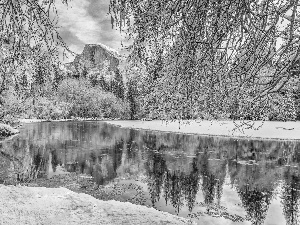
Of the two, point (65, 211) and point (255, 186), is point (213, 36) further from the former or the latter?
point (255, 186)

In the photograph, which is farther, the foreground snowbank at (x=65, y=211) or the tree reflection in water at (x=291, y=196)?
the tree reflection in water at (x=291, y=196)

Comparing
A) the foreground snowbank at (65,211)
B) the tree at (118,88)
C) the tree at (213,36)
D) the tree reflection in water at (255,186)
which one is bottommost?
the tree reflection in water at (255,186)

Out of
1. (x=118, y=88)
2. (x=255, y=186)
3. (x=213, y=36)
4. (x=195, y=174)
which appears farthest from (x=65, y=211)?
(x=118, y=88)

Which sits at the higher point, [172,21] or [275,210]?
[172,21]

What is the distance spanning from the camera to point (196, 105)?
202 inches

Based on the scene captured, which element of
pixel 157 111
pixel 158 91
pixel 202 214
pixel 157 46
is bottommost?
pixel 202 214

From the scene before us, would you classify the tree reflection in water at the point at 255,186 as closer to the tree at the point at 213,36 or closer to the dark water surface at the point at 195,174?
the dark water surface at the point at 195,174

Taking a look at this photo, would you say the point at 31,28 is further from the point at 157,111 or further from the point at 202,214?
the point at 202,214

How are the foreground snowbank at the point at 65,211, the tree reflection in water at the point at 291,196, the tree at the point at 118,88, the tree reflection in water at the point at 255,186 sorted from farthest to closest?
the tree at the point at 118,88
the tree reflection in water at the point at 255,186
the tree reflection in water at the point at 291,196
the foreground snowbank at the point at 65,211

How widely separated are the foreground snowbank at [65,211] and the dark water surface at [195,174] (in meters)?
1.50

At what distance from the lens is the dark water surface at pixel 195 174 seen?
7.61m

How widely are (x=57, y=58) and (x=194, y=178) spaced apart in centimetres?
894

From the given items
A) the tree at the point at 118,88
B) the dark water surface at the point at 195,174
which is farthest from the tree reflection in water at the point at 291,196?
the tree at the point at 118,88

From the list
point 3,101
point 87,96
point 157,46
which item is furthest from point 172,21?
point 87,96
